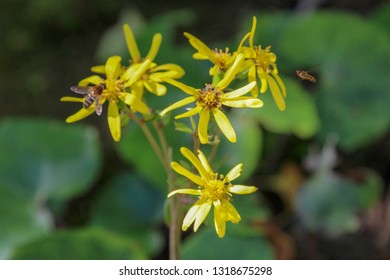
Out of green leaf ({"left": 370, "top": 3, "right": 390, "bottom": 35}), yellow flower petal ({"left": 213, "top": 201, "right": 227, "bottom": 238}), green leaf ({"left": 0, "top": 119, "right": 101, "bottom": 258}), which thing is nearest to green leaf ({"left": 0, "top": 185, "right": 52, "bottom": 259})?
green leaf ({"left": 0, "top": 119, "right": 101, "bottom": 258})

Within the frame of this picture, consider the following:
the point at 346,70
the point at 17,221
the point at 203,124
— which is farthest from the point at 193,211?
the point at 346,70

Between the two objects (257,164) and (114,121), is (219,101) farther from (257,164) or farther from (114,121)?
(257,164)

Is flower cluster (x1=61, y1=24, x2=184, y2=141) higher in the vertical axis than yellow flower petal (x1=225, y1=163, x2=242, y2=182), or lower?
higher

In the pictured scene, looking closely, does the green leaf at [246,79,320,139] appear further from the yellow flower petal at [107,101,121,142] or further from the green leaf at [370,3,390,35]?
the yellow flower petal at [107,101,121,142]

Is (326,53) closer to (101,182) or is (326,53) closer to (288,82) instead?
(288,82)
